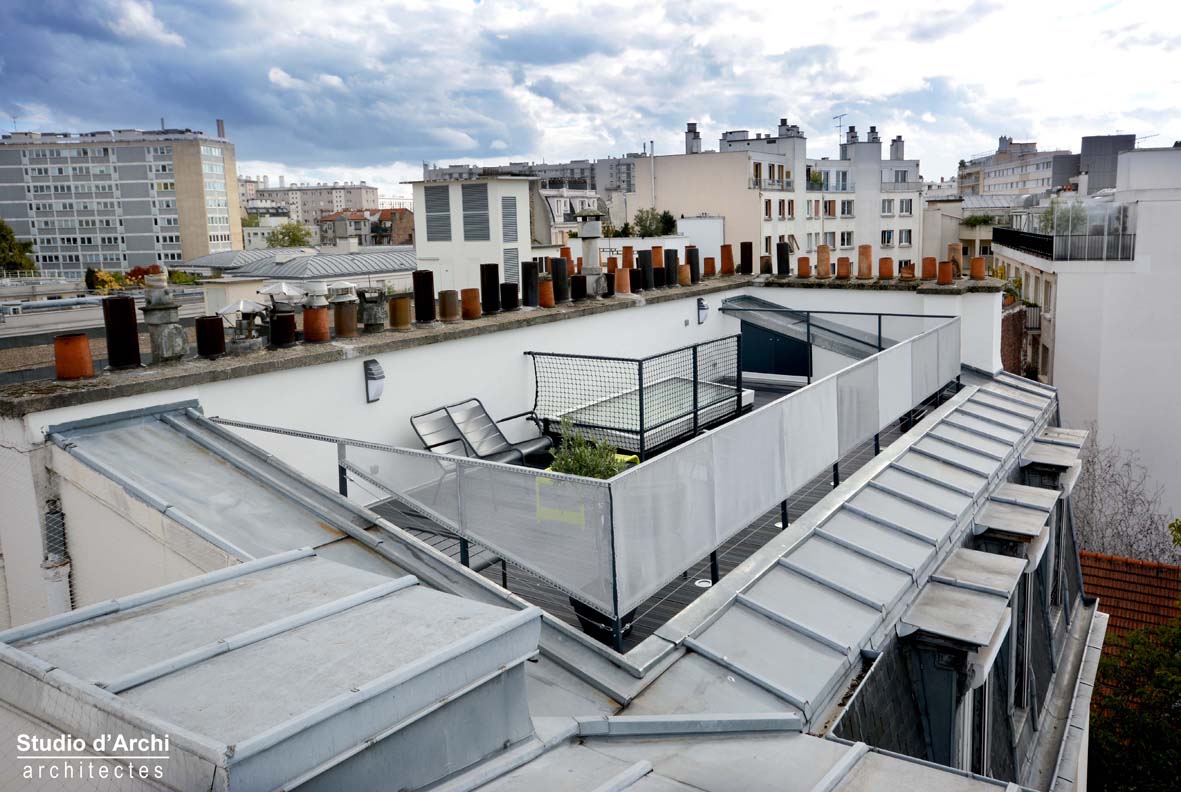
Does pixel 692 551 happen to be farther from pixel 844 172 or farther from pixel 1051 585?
pixel 844 172

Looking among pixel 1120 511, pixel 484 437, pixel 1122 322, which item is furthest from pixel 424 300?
pixel 1122 322

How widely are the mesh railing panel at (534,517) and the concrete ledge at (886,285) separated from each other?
372 inches

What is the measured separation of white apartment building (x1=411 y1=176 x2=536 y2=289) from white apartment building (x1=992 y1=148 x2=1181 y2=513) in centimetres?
1913

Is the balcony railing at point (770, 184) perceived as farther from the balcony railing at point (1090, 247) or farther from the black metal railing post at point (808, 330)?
the black metal railing post at point (808, 330)

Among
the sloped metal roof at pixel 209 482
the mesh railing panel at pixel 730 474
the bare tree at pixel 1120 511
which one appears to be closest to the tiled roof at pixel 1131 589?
the bare tree at pixel 1120 511

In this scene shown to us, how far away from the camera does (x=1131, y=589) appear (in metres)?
17.8

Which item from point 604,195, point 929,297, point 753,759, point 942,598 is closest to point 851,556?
point 942,598

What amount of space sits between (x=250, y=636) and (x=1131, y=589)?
18717mm

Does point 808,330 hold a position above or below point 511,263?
below

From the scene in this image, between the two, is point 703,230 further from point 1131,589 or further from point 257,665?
point 257,665

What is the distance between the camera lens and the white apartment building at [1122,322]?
2673 cm

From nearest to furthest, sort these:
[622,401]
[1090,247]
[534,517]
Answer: [534,517] < [622,401] < [1090,247]

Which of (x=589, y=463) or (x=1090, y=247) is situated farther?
(x=1090, y=247)

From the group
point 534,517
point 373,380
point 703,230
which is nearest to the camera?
point 534,517
